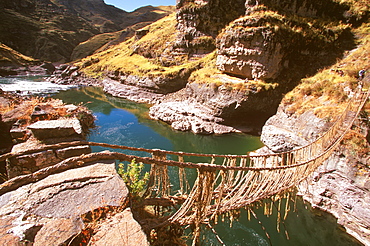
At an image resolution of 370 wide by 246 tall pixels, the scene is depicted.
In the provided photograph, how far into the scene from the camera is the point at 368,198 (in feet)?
25.4

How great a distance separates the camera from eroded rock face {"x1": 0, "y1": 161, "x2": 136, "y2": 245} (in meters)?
2.09

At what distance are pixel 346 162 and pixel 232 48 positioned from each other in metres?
14.1

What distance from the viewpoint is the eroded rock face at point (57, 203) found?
2092 millimetres

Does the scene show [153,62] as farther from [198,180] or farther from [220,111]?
[198,180]

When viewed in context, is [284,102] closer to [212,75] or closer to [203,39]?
[212,75]

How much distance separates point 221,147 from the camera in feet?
54.9

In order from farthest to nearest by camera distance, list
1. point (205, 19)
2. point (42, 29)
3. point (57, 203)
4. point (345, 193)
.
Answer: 1. point (42, 29)
2. point (205, 19)
3. point (345, 193)
4. point (57, 203)

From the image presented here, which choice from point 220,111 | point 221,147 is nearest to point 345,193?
point 221,147

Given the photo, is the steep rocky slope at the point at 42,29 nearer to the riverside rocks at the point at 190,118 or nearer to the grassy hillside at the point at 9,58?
the grassy hillside at the point at 9,58

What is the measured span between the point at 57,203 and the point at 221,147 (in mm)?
15094

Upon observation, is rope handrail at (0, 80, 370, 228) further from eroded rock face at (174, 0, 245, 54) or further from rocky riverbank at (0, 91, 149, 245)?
eroded rock face at (174, 0, 245, 54)

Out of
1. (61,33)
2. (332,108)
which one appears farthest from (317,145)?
(61,33)

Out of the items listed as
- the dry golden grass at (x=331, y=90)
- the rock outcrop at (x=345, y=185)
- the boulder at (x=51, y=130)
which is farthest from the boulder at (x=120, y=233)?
the dry golden grass at (x=331, y=90)

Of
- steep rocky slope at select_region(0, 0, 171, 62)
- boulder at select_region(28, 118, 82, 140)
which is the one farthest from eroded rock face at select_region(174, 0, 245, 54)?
steep rocky slope at select_region(0, 0, 171, 62)
